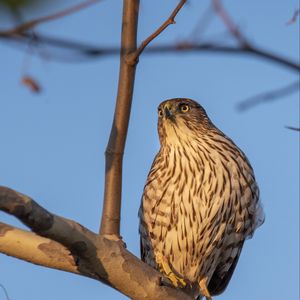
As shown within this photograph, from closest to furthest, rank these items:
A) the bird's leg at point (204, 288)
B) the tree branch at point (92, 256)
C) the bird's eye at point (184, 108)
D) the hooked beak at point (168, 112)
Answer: the tree branch at point (92, 256) < the bird's leg at point (204, 288) < the hooked beak at point (168, 112) < the bird's eye at point (184, 108)

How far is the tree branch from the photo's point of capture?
334cm

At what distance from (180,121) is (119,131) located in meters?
2.44

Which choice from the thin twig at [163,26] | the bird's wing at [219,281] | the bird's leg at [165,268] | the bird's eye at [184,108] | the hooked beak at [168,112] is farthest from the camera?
the bird's eye at [184,108]

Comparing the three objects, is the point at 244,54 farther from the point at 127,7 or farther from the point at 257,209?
the point at 257,209

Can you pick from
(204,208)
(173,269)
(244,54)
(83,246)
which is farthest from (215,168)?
(244,54)

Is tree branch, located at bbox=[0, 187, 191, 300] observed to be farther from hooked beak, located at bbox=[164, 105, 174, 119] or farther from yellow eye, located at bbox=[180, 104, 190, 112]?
yellow eye, located at bbox=[180, 104, 190, 112]

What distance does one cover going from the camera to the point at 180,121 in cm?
623

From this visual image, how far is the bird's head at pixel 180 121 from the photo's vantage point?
610 centimetres

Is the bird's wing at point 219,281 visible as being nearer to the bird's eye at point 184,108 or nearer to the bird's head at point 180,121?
the bird's head at point 180,121

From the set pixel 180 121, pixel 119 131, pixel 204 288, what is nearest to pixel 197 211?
pixel 204 288

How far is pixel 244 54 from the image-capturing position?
1361 mm

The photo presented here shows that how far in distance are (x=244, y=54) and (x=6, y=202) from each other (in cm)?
172

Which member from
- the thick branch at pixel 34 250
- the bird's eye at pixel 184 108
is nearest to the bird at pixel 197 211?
the bird's eye at pixel 184 108

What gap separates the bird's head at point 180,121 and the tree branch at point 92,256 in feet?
7.08
